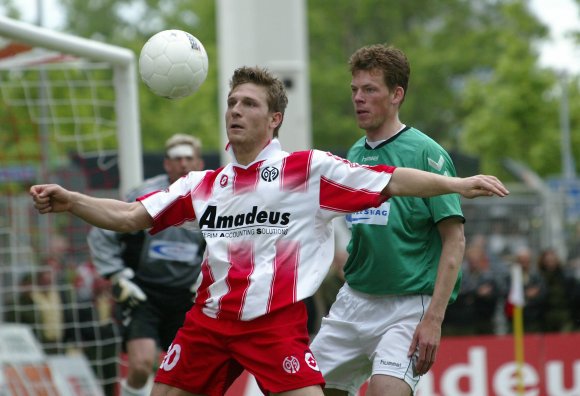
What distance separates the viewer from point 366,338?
5750 mm

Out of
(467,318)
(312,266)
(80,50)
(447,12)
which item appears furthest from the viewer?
(447,12)

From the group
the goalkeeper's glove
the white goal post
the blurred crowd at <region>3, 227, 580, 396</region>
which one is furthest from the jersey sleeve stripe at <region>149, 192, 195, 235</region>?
the blurred crowd at <region>3, 227, 580, 396</region>

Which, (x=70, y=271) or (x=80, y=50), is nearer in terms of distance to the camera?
(x=80, y=50)

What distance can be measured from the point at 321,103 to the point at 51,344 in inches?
1110

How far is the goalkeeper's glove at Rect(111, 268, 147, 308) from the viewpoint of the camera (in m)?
8.20

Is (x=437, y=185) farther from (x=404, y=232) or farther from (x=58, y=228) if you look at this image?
(x=58, y=228)

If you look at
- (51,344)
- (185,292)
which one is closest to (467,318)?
(51,344)

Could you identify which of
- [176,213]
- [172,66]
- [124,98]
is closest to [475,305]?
[124,98]

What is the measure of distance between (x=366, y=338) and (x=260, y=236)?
0.99 metres

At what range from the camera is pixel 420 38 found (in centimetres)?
4228

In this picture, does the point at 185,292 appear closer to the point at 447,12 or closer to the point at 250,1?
the point at 250,1

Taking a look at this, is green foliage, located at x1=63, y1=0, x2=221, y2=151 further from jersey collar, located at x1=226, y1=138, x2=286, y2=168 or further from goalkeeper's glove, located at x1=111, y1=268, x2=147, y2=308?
jersey collar, located at x1=226, y1=138, x2=286, y2=168

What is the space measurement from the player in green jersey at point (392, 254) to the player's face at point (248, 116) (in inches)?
25.5

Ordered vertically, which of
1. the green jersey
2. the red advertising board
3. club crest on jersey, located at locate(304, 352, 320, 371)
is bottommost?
the red advertising board
